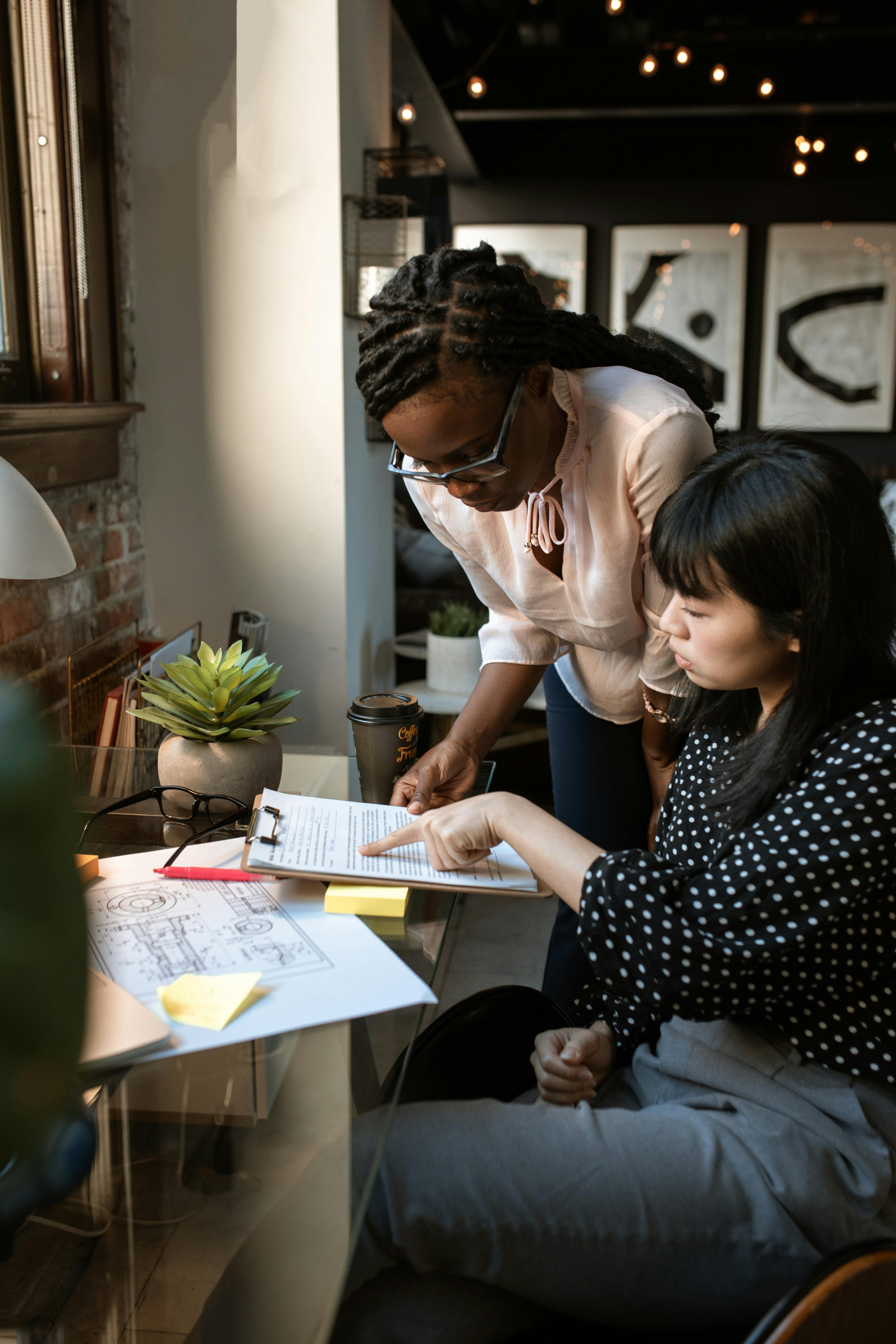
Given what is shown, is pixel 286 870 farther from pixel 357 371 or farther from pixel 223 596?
pixel 223 596

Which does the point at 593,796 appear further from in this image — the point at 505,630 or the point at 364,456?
the point at 364,456

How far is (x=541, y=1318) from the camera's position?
2.85ft

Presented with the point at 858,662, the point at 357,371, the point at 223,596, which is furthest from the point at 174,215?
the point at 858,662

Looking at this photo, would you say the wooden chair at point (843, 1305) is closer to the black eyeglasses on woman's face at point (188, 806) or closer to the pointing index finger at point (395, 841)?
the pointing index finger at point (395, 841)

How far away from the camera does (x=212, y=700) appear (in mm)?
1286

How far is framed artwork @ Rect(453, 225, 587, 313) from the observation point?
603cm

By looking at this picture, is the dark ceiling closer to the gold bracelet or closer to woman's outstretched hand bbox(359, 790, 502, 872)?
the gold bracelet

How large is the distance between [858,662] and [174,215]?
6.24 feet

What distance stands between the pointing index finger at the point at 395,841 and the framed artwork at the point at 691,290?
5340mm

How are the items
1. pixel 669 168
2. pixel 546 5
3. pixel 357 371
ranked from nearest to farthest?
1. pixel 357 371
2. pixel 546 5
3. pixel 669 168

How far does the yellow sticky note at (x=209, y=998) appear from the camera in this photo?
2.57 ft

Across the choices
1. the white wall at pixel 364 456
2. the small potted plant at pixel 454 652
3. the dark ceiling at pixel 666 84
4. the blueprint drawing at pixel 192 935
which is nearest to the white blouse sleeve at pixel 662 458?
the blueprint drawing at pixel 192 935

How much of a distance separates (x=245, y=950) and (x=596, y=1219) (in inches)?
13.9

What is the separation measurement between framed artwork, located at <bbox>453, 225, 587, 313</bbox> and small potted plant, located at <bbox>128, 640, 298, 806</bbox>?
523 cm
